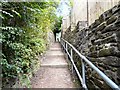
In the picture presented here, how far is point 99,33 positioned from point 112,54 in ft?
2.26

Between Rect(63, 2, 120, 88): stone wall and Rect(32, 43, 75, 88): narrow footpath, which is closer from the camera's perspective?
Rect(63, 2, 120, 88): stone wall

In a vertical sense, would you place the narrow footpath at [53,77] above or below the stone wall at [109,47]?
below

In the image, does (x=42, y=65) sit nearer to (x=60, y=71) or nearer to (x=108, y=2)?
(x=60, y=71)

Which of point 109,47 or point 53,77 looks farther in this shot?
point 53,77

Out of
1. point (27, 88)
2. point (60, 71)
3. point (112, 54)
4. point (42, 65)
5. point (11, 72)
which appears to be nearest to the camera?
point (112, 54)

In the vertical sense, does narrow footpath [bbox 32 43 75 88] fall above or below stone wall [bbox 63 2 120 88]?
below

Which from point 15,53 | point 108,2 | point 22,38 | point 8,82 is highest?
point 108,2

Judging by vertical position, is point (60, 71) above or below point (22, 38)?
below

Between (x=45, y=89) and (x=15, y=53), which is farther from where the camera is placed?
(x=45, y=89)

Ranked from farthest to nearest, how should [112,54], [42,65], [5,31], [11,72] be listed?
[42,65] < [11,72] < [5,31] < [112,54]

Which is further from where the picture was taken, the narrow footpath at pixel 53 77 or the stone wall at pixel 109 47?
the narrow footpath at pixel 53 77

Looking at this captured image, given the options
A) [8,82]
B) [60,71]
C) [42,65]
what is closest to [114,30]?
[8,82]

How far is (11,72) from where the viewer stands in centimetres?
287

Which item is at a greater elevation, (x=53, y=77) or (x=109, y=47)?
(x=109, y=47)
